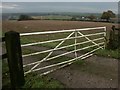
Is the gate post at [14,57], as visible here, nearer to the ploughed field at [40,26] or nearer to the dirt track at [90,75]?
the dirt track at [90,75]

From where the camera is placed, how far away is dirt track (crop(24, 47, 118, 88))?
645cm

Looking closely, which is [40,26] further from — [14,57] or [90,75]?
[14,57]

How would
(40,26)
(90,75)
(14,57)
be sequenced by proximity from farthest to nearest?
(40,26) < (90,75) < (14,57)

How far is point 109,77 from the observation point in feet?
23.3

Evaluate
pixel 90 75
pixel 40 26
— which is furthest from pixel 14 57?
pixel 40 26

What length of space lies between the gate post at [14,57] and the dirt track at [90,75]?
1.37m

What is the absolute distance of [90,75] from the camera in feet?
23.7

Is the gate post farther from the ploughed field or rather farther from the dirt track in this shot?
the ploughed field

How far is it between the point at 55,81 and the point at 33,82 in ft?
2.10

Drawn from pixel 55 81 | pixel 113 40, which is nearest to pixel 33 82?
pixel 55 81

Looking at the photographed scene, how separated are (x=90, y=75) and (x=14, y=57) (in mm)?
2646

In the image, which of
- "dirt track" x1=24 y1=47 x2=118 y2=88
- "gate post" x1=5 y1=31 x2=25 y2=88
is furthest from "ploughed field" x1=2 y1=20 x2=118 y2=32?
"gate post" x1=5 y1=31 x2=25 y2=88

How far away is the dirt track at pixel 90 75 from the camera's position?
21.2ft

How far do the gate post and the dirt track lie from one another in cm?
137
